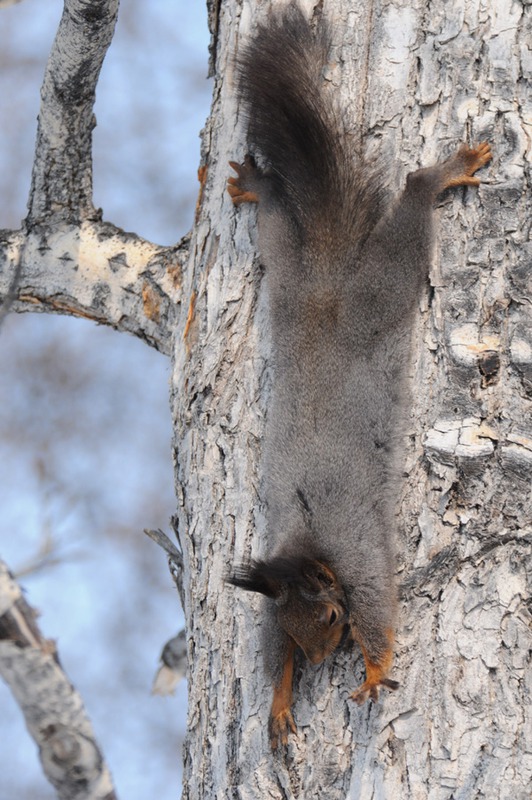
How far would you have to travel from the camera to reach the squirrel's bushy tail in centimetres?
210

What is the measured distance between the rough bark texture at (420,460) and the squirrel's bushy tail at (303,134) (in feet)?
0.17

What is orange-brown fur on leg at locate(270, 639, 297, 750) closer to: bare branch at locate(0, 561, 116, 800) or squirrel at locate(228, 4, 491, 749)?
squirrel at locate(228, 4, 491, 749)

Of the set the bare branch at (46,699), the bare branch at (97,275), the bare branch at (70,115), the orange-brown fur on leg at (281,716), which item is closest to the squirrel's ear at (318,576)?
the orange-brown fur on leg at (281,716)

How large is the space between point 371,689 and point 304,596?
383 millimetres

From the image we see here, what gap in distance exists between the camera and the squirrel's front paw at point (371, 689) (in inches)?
66.0

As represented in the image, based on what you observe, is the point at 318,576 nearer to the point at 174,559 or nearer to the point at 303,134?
the point at 174,559

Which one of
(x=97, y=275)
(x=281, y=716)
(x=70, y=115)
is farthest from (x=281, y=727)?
(x=70, y=115)

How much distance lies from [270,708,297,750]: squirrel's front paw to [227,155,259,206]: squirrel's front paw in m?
1.15

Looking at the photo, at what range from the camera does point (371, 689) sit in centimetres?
168

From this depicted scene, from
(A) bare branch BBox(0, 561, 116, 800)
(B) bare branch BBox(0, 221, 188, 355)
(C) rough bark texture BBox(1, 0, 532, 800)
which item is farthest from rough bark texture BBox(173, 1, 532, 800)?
(B) bare branch BBox(0, 221, 188, 355)

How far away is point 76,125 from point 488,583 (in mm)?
1802

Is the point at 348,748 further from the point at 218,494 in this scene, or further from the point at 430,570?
the point at 218,494

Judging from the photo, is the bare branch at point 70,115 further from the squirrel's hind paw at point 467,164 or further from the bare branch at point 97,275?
the squirrel's hind paw at point 467,164

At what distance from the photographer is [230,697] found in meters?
1.84
